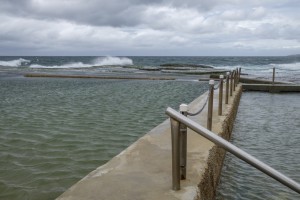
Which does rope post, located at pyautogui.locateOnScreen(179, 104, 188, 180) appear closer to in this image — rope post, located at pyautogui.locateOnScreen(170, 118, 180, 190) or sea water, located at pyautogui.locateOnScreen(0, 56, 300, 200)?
rope post, located at pyautogui.locateOnScreen(170, 118, 180, 190)

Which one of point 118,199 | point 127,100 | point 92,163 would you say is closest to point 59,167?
point 92,163

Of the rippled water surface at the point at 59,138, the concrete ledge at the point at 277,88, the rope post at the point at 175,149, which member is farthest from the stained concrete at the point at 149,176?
the concrete ledge at the point at 277,88

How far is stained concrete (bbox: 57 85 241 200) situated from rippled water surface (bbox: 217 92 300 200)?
44 cm

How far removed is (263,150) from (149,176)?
380cm

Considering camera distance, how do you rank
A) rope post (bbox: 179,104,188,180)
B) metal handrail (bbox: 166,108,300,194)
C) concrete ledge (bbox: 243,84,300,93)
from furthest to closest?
concrete ledge (bbox: 243,84,300,93) → rope post (bbox: 179,104,188,180) → metal handrail (bbox: 166,108,300,194)

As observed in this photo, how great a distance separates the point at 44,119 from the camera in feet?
31.6

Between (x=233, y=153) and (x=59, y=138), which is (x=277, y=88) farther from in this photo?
(x=233, y=153)

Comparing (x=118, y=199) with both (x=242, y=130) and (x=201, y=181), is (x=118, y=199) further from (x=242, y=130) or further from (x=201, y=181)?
(x=242, y=130)

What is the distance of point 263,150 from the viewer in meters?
6.97

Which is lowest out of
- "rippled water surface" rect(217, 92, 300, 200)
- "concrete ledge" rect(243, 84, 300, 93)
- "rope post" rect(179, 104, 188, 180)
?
"rippled water surface" rect(217, 92, 300, 200)

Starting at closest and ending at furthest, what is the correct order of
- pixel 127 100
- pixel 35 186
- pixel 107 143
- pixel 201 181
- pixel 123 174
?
pixel 201 181, pixel 123 174, pixel 35 186, pixel 107 143, pixel 127 100

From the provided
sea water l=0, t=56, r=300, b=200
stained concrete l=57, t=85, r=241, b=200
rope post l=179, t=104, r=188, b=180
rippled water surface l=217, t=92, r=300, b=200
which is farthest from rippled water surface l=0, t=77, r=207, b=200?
rippled water surface l=217, t=92, r=300, b=200

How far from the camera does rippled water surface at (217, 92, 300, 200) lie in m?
4.86

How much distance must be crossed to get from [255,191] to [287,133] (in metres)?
4.17
